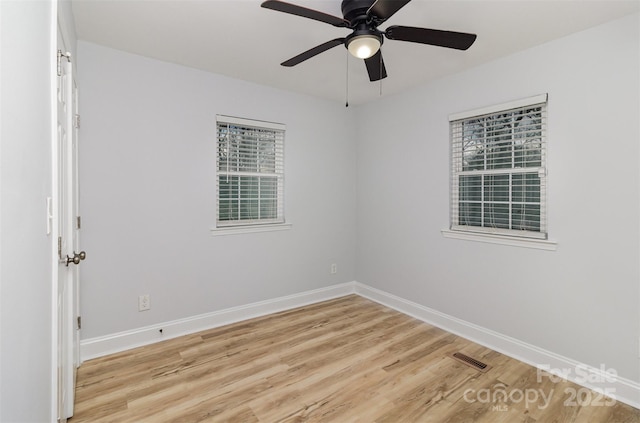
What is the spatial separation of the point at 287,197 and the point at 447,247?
1860 millimetres

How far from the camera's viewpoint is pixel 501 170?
2.84m

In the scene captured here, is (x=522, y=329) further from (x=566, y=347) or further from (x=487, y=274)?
(x=487, y=274)

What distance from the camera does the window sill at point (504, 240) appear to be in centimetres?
253

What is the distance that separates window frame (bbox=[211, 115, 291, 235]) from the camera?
3291 mm

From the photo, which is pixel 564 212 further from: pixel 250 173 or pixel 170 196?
pixel 170 196

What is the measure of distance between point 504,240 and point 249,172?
103 inches

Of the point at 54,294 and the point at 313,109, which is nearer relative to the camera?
the point at 54,294

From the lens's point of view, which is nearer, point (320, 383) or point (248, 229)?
point (320, 383)

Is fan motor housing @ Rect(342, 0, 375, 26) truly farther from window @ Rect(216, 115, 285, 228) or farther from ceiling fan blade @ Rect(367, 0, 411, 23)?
window @ Rect(216, 115, 285, 228)

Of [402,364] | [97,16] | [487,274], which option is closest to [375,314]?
[402,364]

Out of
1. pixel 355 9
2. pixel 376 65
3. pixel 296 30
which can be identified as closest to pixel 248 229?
pixel 296 30

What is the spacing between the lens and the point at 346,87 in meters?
3.56

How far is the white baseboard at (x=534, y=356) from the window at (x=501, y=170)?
0.93 metres

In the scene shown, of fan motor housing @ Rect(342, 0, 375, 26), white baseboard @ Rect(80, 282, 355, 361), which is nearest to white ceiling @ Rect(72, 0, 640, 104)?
fan motor housing @ Rect(342, 0, 375, 26)
